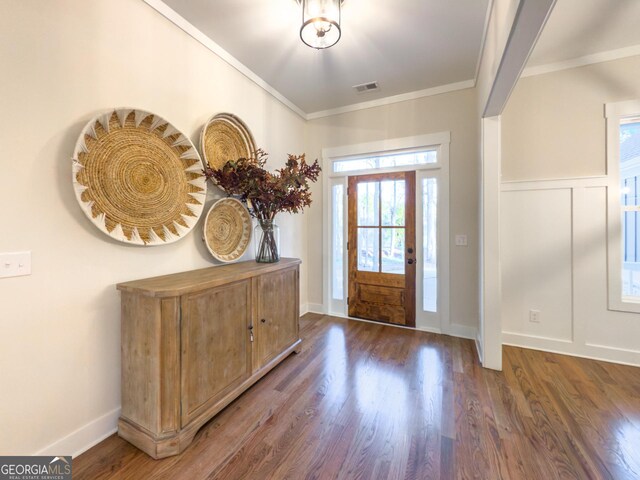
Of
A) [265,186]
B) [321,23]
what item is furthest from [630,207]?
[265,186]

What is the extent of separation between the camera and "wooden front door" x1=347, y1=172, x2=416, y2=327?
333 centimetres

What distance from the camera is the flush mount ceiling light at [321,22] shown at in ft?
5.81

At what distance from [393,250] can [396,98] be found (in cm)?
188

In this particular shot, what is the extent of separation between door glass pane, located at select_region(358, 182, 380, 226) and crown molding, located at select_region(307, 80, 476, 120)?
3.29ft

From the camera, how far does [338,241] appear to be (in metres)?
3.76

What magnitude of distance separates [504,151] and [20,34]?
376cm

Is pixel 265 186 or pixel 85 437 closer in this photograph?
pixel 85 437

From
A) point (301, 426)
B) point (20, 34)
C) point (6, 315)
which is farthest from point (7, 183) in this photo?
point (301, 426)

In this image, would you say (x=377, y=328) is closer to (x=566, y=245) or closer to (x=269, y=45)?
(x=566, y=245)

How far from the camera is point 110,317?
165 centimetres

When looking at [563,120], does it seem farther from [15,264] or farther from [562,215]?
[15,264]

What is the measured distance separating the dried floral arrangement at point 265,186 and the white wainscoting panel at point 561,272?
7.31ft

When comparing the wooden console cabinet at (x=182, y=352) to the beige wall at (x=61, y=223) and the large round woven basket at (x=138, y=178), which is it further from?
the large round woven basket at (x=138, y=178)

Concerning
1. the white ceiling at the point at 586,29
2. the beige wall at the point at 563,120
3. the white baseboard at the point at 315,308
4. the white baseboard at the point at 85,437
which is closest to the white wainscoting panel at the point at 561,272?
the beige wall at the point at 563,120
